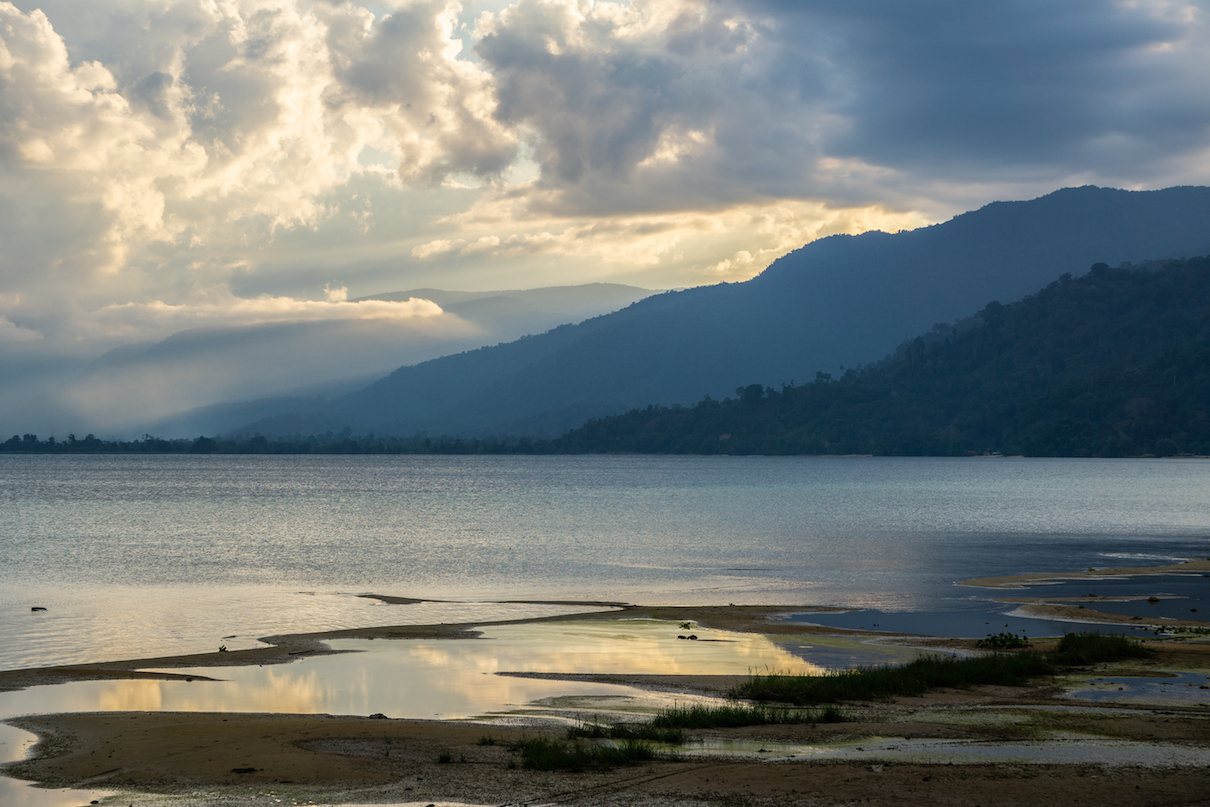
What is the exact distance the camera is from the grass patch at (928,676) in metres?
23.7

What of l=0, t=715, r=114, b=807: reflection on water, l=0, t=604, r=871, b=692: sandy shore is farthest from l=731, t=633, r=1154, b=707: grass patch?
l=0, t=715, r=114, b=807: reflection on water

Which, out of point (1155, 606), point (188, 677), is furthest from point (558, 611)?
point (1155, 606)

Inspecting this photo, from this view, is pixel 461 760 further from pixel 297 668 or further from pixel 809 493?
pixel 809 493

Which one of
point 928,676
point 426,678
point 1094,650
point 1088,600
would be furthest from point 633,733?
point 1088,600

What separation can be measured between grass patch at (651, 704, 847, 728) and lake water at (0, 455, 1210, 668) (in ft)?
66.5

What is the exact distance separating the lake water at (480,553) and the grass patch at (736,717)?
66.5 feet

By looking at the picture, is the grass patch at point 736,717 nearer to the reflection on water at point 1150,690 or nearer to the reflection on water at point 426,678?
the reflection on water at point 426,678

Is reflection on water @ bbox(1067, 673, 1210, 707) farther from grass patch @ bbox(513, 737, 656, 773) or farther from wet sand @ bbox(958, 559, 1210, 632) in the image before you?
grass patch @ bbox(513, 737, 656, 773)

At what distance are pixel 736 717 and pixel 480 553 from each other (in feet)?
179

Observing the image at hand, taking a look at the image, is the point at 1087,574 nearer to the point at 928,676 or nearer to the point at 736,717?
the point at 928,676

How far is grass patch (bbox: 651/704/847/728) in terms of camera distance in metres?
20.7

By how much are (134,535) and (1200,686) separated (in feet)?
268

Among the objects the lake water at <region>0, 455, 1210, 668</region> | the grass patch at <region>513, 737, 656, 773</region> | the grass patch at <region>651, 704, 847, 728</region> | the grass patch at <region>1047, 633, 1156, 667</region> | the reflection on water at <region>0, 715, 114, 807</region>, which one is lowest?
the lake water at <region>0, 455, 1210, 668</region>

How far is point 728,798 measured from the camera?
15164 millimetres
